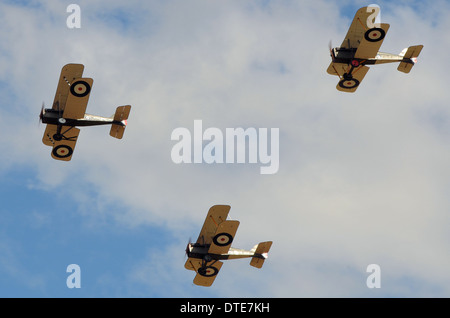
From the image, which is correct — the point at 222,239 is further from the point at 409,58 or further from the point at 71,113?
the point at 409,58

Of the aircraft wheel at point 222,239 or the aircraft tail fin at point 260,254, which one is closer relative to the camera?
the aircraft wheel at point 222,239

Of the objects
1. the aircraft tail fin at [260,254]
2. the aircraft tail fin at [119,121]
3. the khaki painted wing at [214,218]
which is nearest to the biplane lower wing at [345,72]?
the aircraft tail fin at [260,254]

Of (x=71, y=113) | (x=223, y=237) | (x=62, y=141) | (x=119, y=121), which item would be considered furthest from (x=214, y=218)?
(x=62, y=141)

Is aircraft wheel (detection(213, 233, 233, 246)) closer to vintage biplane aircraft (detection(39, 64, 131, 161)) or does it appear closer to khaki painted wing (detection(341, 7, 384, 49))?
vintage biplane aircraft (detection(39, 64, 131, 161))

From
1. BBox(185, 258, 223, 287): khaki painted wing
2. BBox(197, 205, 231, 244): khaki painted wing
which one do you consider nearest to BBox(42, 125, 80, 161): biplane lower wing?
BBox(197, 205, 231, 244): khaki painted wing

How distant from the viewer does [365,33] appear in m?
56.9

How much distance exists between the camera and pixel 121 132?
190ft

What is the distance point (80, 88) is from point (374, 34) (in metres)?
17.9

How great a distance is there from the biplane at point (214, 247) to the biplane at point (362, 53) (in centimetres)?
1221

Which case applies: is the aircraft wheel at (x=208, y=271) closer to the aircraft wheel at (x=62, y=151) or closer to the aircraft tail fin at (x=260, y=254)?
the aircraft tail fin at (x=260, y=254)

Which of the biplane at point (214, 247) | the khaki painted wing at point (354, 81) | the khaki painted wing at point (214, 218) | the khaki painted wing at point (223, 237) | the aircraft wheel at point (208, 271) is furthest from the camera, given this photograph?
the khaki painted wing at point (354, 81)

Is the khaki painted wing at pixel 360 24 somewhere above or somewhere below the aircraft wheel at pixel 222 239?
above

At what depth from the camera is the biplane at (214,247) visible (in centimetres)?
5428
